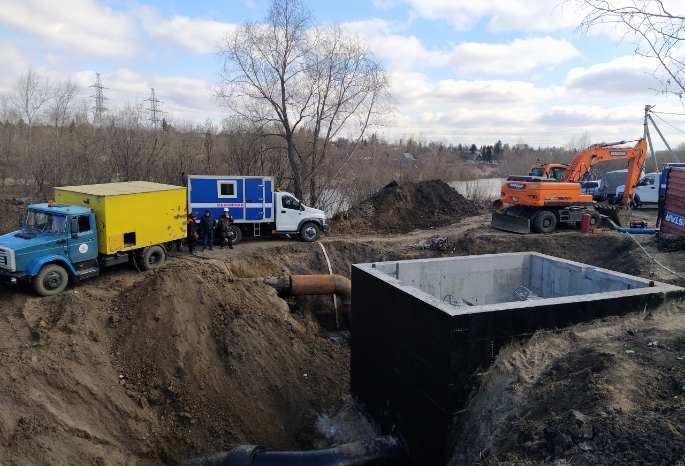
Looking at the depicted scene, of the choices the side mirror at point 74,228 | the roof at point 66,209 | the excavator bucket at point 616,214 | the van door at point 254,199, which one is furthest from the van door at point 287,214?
the excavator bucket at point 616,214

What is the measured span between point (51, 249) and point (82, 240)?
0.80 meters

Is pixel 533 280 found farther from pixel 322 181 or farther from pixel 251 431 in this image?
pixel 322 181

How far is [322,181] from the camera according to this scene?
29641 mm

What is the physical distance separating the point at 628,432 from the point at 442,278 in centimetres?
670

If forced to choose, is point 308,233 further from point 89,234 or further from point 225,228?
point 89,234

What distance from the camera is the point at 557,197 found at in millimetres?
20406

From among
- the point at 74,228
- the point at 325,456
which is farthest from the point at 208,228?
the point at 325,456

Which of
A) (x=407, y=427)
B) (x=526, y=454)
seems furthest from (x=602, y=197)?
(x=526, y=454)

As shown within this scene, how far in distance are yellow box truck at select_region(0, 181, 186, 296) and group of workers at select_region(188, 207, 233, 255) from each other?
1082 mm

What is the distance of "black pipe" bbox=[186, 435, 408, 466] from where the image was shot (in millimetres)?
8180

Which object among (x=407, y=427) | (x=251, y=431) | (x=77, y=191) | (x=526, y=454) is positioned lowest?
(x=251, y=431)

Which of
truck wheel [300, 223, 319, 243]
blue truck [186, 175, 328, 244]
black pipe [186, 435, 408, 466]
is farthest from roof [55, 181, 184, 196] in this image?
black pipe [186, 435, 408, 466]

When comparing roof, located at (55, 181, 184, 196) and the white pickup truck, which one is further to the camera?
the white pickup truck

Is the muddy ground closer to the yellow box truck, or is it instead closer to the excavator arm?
the yellow box truck
